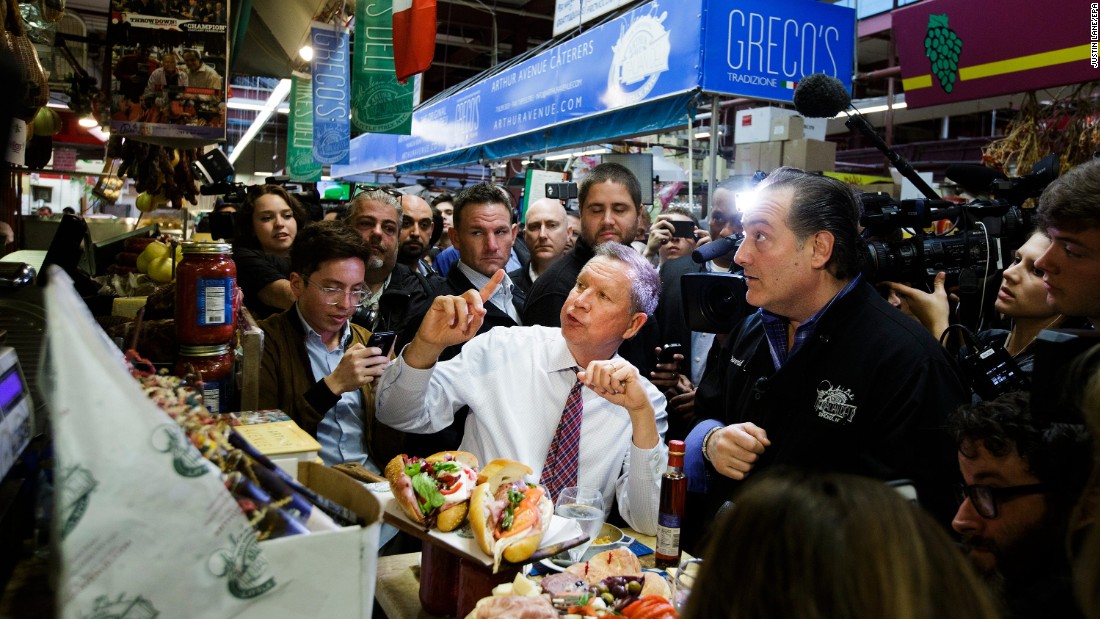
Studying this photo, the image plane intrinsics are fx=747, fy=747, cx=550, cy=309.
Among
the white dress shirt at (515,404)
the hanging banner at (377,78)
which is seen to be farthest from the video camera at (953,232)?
the hanging banner at (377,78)

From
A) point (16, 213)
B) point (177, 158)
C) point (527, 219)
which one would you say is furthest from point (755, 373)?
point (16, 213)

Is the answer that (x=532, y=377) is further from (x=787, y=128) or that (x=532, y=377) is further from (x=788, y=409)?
(x=787, y=128)

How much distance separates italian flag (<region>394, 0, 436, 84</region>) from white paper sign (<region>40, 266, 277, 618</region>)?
3536 millimetres

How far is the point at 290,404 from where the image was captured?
8.38 ft

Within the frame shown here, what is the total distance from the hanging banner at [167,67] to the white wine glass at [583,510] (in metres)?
1.91

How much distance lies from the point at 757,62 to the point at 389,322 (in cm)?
304

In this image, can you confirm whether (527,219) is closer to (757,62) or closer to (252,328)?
(757,62)

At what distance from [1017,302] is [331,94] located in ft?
16.3

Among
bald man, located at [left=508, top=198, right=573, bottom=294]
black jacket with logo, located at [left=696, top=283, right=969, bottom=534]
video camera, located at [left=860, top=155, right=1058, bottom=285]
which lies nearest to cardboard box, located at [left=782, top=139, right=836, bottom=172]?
bald man, located at [left=508, top=198, right=573, bottom=294]

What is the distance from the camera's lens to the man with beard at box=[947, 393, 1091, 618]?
1525 mm

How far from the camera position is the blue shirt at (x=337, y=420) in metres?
2.67

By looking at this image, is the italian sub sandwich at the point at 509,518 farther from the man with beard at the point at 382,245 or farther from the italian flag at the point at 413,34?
the italian flag at the point at 413,34

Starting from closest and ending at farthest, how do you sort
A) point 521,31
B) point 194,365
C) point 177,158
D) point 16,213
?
point 194,365, point 177,158, point 16,213, point 521,31

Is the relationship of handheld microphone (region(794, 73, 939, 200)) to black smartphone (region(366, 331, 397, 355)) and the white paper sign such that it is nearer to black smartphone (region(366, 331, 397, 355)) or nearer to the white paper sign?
black smartphone (region(366, 331, 397, 355))
